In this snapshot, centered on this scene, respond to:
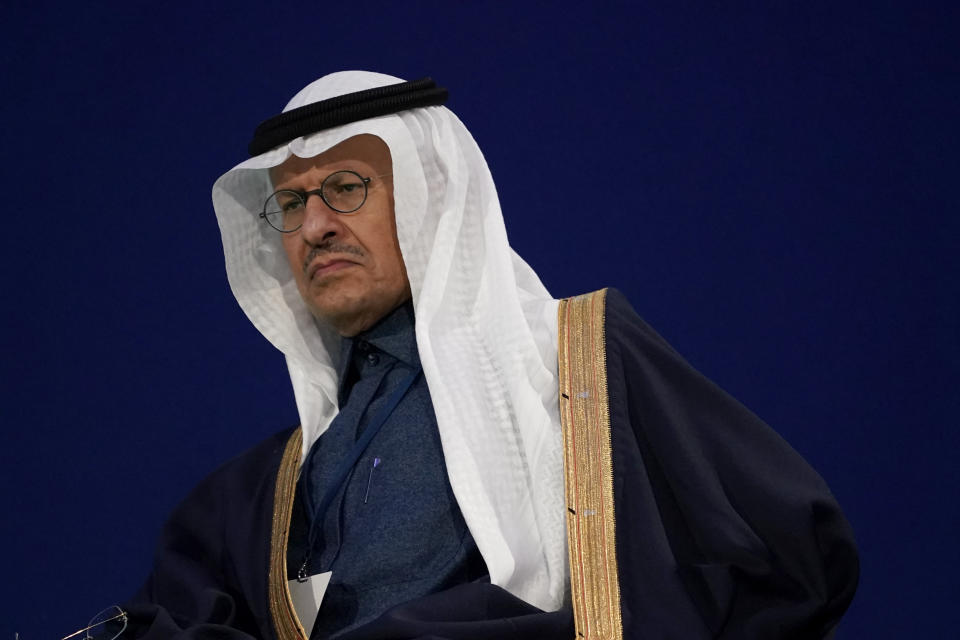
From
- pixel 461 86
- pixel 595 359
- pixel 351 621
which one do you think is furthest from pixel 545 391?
pixel 461 86

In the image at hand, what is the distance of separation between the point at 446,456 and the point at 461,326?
10.3 inches

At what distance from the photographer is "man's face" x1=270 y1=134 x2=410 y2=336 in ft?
6.57

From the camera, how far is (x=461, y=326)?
1.93 metres

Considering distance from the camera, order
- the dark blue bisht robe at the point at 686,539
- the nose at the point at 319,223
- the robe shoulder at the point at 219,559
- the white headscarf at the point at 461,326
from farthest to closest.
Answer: the nose at the point at 319,223, the robe shoulder at the point at 219,559, the white headscarf at the point at 461,326, the dark blue bisht robe at the point at 686,539

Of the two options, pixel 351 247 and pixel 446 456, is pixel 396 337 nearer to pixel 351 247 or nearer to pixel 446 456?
pixel 351 247

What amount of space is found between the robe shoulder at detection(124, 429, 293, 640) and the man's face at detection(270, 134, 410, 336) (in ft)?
0.99

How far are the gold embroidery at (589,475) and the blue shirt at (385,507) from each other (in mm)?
213

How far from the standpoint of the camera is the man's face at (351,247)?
A: 6.57ft

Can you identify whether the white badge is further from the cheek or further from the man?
the cheek

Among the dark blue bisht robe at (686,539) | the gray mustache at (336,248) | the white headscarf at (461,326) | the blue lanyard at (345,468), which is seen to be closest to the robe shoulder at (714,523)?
the dark blue bisht robe at (686,539)

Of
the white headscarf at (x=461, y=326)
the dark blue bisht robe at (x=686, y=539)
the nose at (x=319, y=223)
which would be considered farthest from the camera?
the nose at (x=319, y=223)

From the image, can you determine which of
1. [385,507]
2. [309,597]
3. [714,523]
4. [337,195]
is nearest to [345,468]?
[385,507]

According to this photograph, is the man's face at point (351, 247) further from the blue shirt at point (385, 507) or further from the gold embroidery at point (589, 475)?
the gold embroidery at point (589, 475)

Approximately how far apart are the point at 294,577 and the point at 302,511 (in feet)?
0.40
